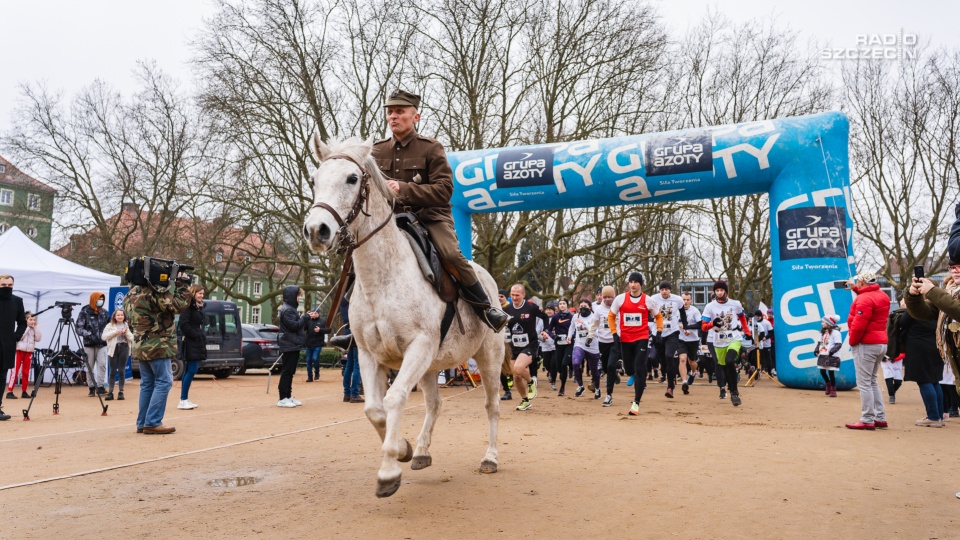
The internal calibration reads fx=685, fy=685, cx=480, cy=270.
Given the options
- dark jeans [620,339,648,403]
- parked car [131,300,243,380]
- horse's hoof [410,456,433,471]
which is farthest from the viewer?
parked car [131,300,243,380]

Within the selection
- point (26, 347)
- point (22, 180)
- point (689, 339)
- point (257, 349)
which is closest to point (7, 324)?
point (26, 347)

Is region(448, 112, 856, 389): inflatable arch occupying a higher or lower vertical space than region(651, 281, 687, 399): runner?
higher

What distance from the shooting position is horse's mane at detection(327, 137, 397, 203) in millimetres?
4902

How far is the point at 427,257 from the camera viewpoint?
5504mm

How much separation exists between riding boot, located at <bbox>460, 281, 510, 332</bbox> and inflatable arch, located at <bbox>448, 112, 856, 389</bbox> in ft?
32.1

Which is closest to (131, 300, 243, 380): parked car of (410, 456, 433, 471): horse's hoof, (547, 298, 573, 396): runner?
(547, 298, 573, 396): runner

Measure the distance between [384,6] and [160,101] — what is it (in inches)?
627

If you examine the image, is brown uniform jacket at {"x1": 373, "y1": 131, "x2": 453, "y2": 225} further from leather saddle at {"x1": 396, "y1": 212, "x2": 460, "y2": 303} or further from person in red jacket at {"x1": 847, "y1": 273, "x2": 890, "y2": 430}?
person in red jacket at {"x1": 847, "y1": 273, "x2": 890, "y2": 430}

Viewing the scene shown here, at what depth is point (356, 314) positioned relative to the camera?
5156mm

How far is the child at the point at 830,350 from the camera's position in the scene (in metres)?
13.7

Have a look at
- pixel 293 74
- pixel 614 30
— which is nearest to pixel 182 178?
pixel 293 74

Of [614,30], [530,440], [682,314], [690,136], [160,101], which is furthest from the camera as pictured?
[160,101]

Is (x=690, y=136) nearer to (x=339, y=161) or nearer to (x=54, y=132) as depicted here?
(x=339, y=161)

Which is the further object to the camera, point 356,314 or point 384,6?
point 384,6
